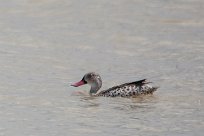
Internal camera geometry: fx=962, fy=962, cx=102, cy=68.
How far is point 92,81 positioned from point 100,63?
9.48 ft

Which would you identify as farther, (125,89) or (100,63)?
(100,63)

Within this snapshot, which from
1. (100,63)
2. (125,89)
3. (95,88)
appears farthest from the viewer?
(100,63)

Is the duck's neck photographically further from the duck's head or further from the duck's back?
the duck's back

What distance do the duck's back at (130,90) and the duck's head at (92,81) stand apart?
1.41ft

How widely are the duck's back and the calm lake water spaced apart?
0.16 meters

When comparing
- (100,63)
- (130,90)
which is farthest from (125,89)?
(100,63)

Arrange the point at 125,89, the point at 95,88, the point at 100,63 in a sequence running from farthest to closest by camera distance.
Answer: the point at 100,63
the point at 95,88
the point at 125,89

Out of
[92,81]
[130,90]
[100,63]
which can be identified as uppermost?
[100,63]

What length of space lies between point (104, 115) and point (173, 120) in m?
1.33

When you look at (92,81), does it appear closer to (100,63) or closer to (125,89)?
(125,89)

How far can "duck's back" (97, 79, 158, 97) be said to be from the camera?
63.3 feet

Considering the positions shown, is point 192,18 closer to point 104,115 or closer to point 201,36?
point 201,36

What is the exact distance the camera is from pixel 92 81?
20.2 meters

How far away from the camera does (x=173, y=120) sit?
1642 cm
